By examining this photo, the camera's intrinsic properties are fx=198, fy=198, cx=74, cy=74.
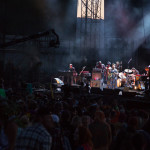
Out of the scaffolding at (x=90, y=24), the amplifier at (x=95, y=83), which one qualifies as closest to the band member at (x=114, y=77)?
the amplifier at (x=95, y=83)

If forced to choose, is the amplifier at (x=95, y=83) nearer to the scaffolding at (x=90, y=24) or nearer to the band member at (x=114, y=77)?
the band member at (x=114, y=77)

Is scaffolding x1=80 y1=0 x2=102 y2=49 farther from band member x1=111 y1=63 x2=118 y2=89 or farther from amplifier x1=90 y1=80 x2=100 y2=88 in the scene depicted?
band member x1=111 y1=63 x2=118 y2=89

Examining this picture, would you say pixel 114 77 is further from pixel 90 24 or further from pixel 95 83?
pixel 90 24

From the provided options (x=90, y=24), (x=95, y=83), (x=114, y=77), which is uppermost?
(x=90, y=24)

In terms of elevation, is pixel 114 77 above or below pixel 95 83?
above

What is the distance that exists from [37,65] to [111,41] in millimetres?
7342

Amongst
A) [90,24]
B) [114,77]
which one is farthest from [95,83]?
[90,24]

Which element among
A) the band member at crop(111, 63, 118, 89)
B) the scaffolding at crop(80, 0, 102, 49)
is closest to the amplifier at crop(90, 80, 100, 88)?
the band member at crop(111, 63, 118, 89)

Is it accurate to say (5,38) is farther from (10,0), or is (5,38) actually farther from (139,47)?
(139,47)

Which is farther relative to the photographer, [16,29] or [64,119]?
[16,29]

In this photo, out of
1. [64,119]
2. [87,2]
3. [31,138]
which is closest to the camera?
[31,138]

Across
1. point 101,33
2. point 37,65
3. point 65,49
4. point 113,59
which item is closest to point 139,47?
point 113,59

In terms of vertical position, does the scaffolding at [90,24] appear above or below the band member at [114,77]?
above

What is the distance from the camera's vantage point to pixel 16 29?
17984 mm
